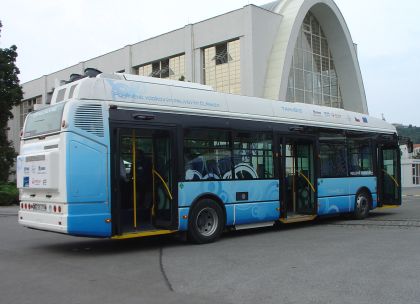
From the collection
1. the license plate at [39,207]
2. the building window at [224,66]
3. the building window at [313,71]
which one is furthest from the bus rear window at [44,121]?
the building window at [313,71]

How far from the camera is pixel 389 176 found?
17.1 m

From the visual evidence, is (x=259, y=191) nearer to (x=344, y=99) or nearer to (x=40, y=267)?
(x=40, y=267)

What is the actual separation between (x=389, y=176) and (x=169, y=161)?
373 inches

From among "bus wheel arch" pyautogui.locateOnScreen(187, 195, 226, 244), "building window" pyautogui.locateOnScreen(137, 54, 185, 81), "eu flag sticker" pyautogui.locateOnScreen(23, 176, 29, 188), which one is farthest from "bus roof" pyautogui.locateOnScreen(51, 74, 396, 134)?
"building window" pyautogui.locateOnScreen(137, 54, 185, 81)

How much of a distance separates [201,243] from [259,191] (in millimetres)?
2212

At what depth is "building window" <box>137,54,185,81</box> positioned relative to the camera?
4041 centimetres

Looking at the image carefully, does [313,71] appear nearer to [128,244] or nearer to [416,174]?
[416,174]

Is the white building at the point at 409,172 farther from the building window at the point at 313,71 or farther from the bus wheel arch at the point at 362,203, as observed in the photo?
the bus wheel arch at the point at 362,203

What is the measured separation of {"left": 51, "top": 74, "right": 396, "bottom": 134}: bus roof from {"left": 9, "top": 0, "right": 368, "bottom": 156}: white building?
1716 centimetres

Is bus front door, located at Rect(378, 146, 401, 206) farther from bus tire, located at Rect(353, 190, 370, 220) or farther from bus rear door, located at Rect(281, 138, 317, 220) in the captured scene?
bus rear door, located at Rect(281, 138, 317, 220)

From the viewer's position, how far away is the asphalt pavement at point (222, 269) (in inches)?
251

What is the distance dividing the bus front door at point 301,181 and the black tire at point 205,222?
303 cm

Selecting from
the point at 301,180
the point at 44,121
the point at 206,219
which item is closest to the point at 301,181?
the point at 301,180

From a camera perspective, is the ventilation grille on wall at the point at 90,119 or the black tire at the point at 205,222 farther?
the black tire at the point at 205,222
